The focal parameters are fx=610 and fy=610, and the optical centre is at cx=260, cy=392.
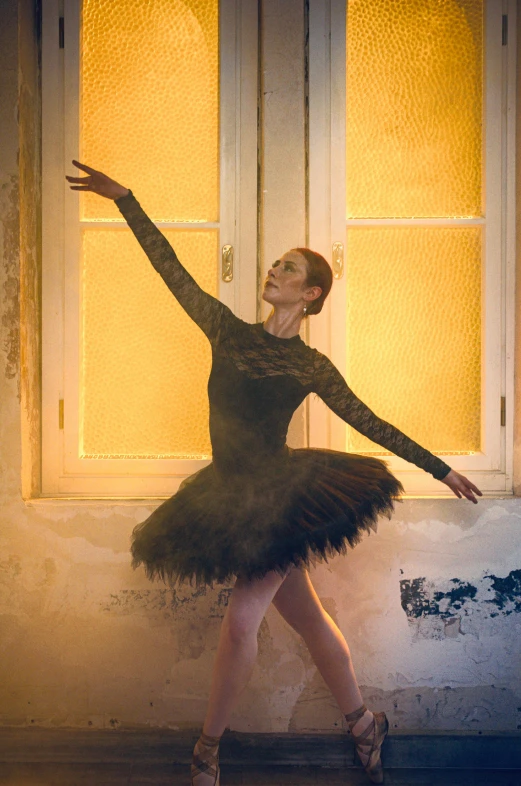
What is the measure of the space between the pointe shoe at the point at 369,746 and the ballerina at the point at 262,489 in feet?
0.04

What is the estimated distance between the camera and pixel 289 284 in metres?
2.06

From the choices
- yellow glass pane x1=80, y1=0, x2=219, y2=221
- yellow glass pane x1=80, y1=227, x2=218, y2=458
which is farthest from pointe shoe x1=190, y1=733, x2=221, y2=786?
yellow glass pane x1=80, y1=0, x2=219, y2=221

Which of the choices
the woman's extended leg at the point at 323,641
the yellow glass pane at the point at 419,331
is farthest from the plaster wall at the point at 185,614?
the yellow glass pane at the point at 419,331

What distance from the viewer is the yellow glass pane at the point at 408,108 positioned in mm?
2574

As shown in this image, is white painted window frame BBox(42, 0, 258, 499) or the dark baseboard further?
white painted window frame BBox(42, 0, 258, 499)

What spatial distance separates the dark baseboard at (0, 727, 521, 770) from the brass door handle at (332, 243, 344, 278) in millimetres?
1827

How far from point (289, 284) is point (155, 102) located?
1.14m

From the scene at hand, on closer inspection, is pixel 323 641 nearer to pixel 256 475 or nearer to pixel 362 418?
pixel 256 475

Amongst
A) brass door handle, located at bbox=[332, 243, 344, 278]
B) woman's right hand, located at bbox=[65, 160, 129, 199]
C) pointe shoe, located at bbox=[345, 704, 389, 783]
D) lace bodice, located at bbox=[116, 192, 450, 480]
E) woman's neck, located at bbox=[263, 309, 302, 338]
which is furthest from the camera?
brass door handle, located at bbox=[332, 243, 344, 278]

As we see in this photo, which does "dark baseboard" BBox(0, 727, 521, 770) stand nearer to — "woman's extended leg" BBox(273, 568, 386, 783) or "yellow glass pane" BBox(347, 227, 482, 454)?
"woman's extended leg" BBox(273, 568, 386, 783)

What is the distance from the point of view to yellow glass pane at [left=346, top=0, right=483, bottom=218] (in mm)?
2574

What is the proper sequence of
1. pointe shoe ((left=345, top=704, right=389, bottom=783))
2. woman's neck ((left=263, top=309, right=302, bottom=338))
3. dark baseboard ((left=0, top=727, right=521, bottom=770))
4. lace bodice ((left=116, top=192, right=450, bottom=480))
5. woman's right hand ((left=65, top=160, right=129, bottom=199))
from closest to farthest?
1. woman's right hand ((left=65, top=160, right=129, bottom=199))
2. lace bodice ((left=116, top=192, right=450, bottom=480))
3. woman's neck ((left=263, top=309, right=302, bottom=338))
4. pointe shoe ((left=345, top=704, right=389, bottom=783))
5. dark baseboard ((left=0, top=727, right=521, bottom=770))

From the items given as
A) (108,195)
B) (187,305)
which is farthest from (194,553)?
(108,195)

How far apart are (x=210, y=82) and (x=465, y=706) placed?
275 cm
